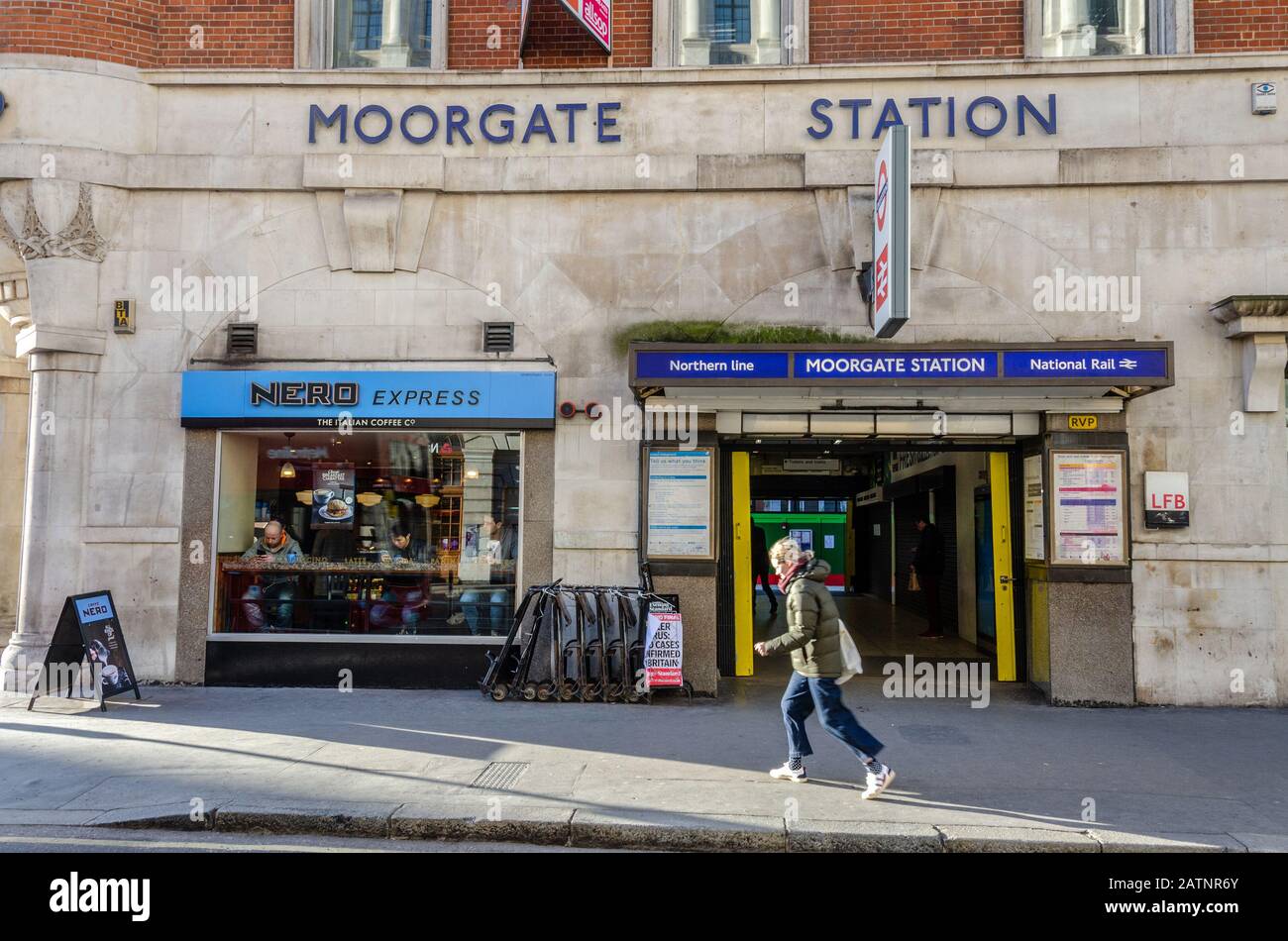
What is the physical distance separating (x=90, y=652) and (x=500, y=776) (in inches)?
177

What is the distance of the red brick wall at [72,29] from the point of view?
31.8 ft

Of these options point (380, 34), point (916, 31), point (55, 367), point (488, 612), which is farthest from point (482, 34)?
point (488, 612)

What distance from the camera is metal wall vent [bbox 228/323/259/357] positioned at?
973 centimetres

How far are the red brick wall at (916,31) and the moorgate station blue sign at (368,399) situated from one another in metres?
4.68

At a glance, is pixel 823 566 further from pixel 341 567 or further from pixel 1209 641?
pixel 341 567

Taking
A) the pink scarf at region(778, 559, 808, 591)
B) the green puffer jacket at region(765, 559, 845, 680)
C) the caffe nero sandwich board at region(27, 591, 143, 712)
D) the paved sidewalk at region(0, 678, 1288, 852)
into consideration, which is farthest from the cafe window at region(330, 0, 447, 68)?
→ the green puffer jacket at region(765, 559, 845, 680)

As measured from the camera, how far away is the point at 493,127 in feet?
32.2

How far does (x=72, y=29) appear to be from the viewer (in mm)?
9742

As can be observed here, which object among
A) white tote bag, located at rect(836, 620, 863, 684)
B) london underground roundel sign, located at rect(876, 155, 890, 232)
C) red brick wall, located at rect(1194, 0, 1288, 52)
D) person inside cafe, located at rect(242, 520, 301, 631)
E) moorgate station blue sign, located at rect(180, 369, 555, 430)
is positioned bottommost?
white tote bag, located at rect(836, 620, 863, 684)

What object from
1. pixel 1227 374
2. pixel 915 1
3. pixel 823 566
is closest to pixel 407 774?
pixel 823 566

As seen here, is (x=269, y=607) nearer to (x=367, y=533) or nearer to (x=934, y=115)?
(x=367, y=533)

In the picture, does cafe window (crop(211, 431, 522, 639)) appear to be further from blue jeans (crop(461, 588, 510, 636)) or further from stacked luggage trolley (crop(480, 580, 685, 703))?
stacked luggage trolley (crop(480, 580, 685, 703))

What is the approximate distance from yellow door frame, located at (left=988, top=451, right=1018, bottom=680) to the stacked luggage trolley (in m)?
3.79

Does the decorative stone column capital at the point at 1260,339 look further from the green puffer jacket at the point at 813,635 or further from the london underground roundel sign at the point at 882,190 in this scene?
the green puffer jacket at the point at 813,635
